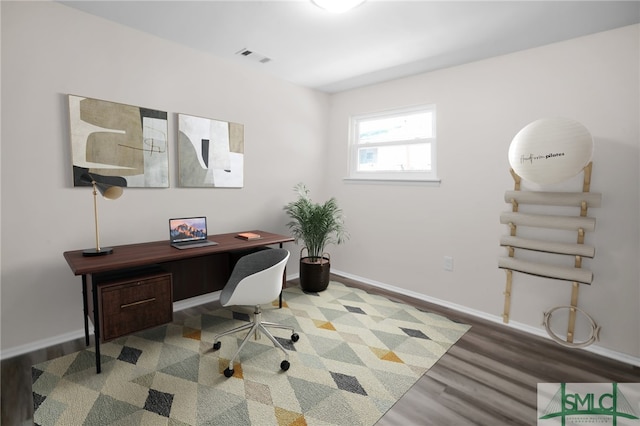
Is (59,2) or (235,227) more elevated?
(59,2)

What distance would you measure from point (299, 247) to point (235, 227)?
1.00 meters

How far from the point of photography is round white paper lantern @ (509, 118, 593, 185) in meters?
2.12

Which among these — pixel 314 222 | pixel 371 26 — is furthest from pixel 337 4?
pixel 314 222

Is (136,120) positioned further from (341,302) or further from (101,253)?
(341,302)

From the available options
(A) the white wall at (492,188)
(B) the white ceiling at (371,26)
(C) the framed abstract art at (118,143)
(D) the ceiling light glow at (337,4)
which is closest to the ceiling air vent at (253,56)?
(B) the white ceiling at (371,26)

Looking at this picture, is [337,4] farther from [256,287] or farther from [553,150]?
[256,287]

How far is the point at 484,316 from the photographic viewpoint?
3.11m

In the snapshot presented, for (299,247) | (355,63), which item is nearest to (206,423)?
(299,247)

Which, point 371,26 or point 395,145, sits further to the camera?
point 395,145

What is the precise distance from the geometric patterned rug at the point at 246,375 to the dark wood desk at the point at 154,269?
259mm

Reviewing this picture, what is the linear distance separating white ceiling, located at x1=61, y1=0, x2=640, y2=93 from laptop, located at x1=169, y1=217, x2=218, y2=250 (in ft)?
5.29

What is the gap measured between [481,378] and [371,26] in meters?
2.70

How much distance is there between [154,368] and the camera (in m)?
2.15

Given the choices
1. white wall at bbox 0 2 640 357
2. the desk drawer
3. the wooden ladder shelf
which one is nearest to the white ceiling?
white wall at bbox 0 2 640 357
